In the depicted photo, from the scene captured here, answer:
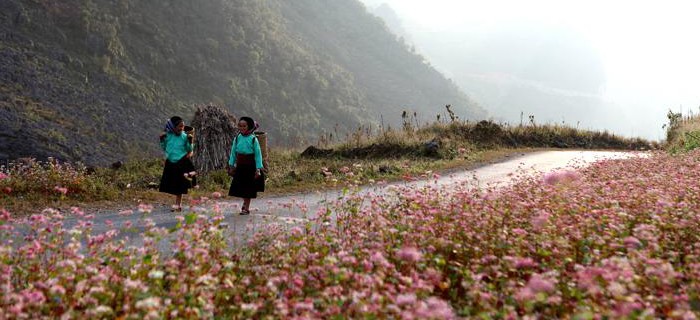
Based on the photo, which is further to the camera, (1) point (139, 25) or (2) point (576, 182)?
(1) point (139, 25)

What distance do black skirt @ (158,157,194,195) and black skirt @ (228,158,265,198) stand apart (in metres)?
0.86

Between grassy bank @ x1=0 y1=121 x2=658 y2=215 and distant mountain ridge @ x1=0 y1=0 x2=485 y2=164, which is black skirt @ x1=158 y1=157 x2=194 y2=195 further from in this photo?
distant mountain ridge @ x1=0 y1=0 x2=485 y2=164

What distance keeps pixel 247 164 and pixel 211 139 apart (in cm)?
675

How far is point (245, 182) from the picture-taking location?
8.91m

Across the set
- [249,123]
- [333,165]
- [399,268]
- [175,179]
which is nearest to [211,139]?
[333,165]

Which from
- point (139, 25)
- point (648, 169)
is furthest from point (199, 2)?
point (648, 169)

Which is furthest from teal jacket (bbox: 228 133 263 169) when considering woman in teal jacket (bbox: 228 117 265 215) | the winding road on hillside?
the winding road on hillside

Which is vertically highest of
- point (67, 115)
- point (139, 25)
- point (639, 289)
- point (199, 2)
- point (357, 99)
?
point (199, 2)

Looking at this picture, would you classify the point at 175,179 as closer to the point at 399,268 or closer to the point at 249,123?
the point at 249,123

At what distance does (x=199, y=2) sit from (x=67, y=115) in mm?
48862

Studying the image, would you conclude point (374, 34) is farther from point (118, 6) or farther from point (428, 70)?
point (118, 6)

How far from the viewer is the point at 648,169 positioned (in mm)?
10875

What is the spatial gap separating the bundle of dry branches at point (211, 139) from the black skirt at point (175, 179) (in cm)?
569

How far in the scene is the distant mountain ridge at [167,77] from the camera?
1550 inches
